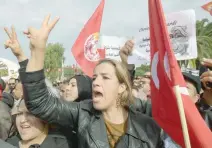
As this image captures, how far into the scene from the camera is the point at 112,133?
8.02 ft

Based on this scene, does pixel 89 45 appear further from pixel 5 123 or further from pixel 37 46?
pixel 37 46

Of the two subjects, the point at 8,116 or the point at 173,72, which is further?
the point at 8,116

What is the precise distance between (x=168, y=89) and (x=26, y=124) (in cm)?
101

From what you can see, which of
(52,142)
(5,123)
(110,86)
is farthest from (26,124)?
(5,123)

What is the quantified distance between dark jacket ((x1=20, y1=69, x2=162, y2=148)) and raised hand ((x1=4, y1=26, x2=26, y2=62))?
5.4 inches

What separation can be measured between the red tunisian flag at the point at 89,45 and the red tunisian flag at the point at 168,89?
3.04 meters

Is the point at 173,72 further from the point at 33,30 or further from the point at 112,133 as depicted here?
the point at 33,30

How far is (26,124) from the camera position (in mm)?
2490

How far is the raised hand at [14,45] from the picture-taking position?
2.30 metres

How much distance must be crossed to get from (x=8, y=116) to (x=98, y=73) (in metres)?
1.31

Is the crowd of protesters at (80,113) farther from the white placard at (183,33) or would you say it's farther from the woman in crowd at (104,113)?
the white placard at (183,33)

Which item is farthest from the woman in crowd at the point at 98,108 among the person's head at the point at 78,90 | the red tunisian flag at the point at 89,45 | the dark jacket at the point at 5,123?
the red tunisian flag at the point at 89,45

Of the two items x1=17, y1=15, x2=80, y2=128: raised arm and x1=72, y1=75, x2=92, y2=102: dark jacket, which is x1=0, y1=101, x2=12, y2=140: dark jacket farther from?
x1=17, y1=15, x2=80, y2=128: raised arm

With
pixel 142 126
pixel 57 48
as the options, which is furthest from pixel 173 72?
pixel 57 48
